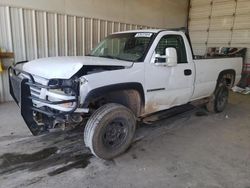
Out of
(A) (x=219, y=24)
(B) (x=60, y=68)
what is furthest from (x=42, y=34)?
(A) (x=219, y=24)

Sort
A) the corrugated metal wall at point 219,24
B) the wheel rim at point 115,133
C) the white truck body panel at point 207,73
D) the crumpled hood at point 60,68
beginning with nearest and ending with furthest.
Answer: the crumpled hood at point 60,68 < the wheel rim at point 115,133 < the white truck body panel at point 207,73 < the corrugated metal wall at point 219,24

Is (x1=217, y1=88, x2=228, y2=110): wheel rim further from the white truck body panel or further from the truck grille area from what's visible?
the truck grille area

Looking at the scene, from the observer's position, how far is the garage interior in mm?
2525

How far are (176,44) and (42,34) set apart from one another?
395 cm

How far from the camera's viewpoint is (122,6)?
7820mm

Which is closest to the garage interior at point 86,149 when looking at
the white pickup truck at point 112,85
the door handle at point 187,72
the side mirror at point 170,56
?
the white pickup truck at point 112,85

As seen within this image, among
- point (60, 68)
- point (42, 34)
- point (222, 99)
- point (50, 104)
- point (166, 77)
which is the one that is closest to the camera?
point (50, 104)

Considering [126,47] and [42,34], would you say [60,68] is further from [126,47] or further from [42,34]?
[42,34]

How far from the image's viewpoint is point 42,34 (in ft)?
19.0

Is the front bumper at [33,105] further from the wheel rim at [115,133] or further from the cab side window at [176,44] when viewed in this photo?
the cab side window at [176,44]

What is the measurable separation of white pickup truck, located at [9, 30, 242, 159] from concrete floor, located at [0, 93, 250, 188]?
1.09ft

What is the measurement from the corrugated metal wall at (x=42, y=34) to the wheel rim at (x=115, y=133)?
3.97 metres

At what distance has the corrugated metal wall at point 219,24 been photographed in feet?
32.1

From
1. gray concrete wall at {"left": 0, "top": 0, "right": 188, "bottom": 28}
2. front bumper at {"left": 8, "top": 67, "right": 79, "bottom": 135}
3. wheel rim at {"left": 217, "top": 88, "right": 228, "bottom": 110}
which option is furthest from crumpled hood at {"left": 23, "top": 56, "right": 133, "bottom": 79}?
gray concrete wall at {"left": 0, "top": 0, "right": 188, "bottom": 28}
